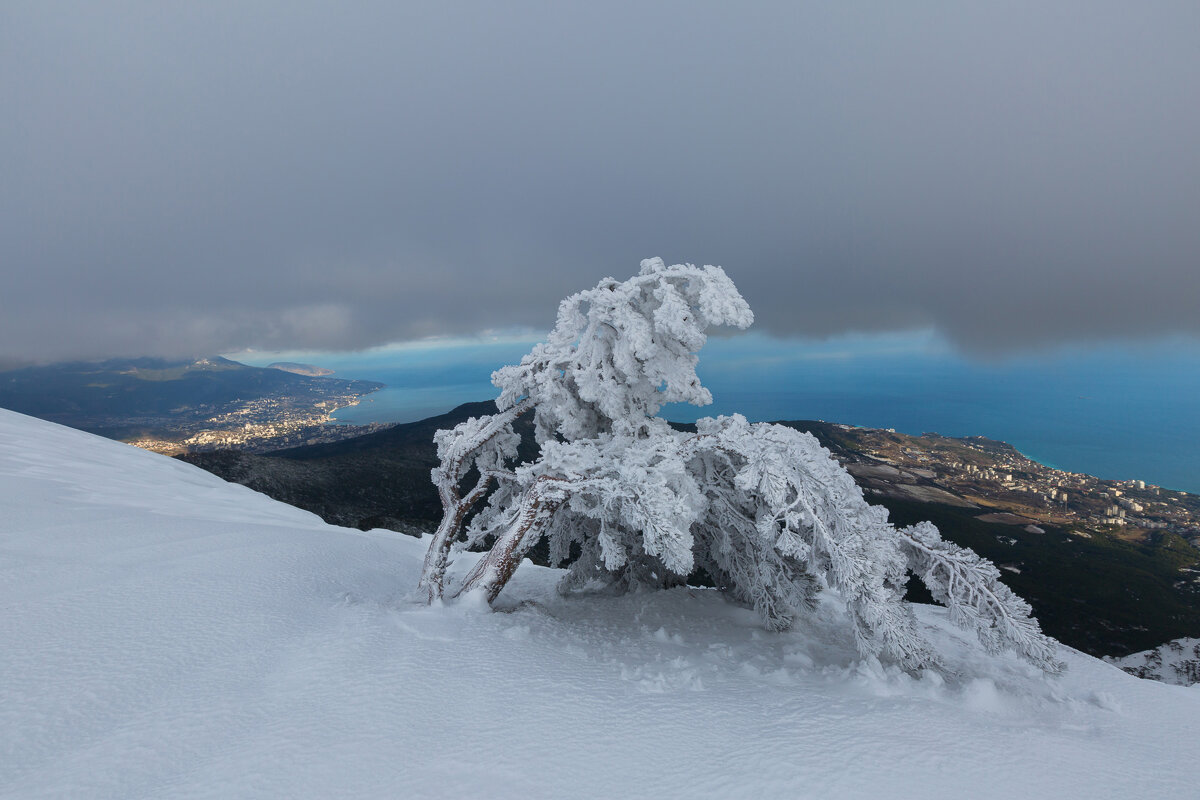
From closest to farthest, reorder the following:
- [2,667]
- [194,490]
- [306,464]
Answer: [2,667], [194,490], [306,464]

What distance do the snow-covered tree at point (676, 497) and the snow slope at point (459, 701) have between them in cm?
101

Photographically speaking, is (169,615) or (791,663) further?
(791,663)

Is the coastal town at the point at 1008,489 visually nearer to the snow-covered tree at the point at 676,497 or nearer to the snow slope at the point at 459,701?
the snow-covered tree at the point at 676,497

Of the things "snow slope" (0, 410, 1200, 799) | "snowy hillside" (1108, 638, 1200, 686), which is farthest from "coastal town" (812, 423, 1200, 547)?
"snow slope" (0, 410, 1200, 799)

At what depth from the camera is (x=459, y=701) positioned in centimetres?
600

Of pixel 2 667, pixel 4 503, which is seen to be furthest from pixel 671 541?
pixel 4 503

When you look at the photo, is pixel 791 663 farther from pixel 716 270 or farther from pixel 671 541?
pixel 716 270

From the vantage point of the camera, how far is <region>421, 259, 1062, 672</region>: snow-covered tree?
8.21 metres

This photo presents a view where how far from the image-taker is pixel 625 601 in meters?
12.3

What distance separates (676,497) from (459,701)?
15.6ft

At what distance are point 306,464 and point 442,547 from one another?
243 feet

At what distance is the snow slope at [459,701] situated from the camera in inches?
186

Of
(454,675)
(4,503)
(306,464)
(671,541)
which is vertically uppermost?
(671,541)

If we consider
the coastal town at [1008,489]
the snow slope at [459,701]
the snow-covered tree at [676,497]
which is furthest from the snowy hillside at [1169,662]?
the snow-covered tree at [676,497]
